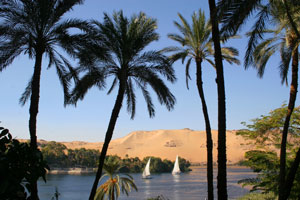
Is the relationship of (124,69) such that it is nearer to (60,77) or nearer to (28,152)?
(60,77)

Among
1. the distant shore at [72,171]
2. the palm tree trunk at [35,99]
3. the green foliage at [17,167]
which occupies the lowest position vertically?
the distant shore at [72,171]

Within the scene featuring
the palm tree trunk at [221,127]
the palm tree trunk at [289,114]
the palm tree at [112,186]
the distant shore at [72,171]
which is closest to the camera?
the palm tree trunk at [221,127]

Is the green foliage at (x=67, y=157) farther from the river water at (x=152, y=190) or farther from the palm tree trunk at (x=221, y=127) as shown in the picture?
the palm tree trunk at (x=221, y=127)

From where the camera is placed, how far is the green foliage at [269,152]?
14.2 metres

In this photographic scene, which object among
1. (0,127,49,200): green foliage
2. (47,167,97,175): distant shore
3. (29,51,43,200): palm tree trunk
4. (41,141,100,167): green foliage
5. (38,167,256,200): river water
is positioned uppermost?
(29,51,43,200): palm tree trunk

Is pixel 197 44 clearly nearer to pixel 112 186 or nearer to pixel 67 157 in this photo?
pixel 112 186

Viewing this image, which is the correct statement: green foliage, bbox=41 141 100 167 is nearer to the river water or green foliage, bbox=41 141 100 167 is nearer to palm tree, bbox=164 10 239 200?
the river water

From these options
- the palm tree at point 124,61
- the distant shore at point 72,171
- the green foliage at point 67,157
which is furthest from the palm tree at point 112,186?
the green foliage at point 67,157

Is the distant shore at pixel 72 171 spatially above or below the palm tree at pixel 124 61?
below

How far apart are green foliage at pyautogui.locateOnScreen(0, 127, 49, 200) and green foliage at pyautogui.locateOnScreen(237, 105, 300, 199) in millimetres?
11982

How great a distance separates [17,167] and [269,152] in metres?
13.2

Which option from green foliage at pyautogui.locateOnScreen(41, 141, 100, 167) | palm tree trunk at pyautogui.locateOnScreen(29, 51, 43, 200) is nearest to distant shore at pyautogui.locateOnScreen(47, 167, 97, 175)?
green foliage at pyautogui.locateOnScreen(41, 141, 100, 167)

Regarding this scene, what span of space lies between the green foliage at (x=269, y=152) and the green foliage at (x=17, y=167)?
1198 centimetres

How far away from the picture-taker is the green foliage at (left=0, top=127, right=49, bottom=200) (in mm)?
3941
